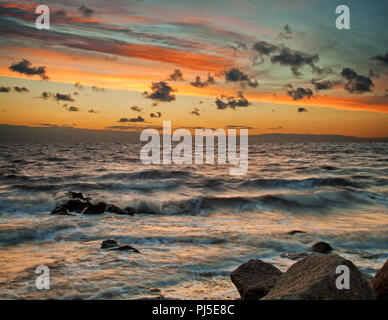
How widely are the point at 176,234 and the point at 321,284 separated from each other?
696 cm

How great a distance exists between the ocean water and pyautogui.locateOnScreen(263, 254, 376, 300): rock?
5.71 feet

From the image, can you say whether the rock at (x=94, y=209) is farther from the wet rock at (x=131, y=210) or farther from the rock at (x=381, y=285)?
the rock at (x=381, y=285)

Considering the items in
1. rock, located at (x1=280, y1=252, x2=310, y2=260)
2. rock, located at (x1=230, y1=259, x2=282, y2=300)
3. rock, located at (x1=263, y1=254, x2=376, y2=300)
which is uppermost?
rock, located at (x1=263, y1=254, x2=376, y2=300)

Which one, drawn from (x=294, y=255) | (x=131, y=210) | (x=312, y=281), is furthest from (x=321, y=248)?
(x=131, y=210)

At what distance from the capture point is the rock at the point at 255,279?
477cm

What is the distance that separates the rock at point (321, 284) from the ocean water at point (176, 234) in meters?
1.74

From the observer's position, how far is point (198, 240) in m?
9.55

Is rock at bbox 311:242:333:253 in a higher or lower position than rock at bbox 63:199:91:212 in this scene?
higher

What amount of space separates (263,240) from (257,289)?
4924 mm

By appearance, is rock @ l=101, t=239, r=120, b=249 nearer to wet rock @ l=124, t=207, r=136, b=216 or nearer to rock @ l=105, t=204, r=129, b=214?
wet rock @ l=124, t=207, r=136, b=216

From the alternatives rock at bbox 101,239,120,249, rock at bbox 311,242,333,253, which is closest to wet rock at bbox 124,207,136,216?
rock at bbox 101,239,120,249

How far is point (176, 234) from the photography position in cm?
1036

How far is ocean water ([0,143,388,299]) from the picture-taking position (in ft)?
20.5
